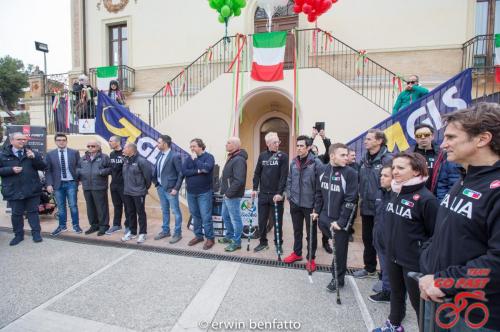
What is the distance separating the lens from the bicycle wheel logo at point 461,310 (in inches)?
54.2

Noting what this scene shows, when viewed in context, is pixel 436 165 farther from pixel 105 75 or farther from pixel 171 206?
pixel 105 75

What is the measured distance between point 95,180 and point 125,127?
1408 millimetres

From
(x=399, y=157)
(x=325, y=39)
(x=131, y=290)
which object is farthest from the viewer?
(x=325, y=39)

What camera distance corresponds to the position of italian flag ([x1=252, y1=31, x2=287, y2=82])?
24.6 feet

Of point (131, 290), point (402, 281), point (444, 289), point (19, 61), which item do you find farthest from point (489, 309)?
point (19, 61)

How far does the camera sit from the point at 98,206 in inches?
215

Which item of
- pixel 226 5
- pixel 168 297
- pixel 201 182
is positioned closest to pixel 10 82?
pixel 226 5

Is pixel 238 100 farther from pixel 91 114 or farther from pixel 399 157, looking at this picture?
pixel 399 157

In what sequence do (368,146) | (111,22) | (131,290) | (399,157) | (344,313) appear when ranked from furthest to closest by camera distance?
(111,22), (368,146), (131,290), (344,313), (399,157)

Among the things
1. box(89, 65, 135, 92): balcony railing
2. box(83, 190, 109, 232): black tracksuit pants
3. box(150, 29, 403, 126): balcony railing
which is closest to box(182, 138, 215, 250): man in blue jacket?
box(83, 190, 109, 232): black tracksuit pants

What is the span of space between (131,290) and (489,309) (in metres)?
3.35

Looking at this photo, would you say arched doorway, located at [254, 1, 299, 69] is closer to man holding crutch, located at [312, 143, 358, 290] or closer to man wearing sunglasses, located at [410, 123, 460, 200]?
man wearing sunglasses, located at [410, 123, 460, 200]

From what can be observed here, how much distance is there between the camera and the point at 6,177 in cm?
476

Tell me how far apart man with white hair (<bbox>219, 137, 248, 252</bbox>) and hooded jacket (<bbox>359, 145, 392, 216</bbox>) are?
1.79 m
